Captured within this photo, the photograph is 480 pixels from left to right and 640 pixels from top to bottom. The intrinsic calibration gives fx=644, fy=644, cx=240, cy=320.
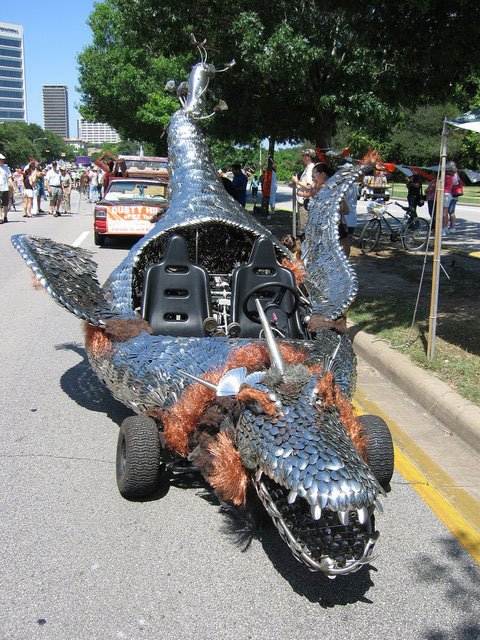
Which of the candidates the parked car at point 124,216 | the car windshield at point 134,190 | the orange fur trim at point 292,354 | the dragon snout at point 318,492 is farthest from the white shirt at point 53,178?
the dragon snout at point 318,492

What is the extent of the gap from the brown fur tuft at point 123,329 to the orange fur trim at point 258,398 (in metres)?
1.48

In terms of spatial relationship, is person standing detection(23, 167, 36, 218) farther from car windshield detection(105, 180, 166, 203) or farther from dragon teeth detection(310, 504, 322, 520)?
dragon teeth detection(310, 504, 322, 520)

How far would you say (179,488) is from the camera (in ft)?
13.5

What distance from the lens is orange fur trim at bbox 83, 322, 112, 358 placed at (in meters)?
4.60

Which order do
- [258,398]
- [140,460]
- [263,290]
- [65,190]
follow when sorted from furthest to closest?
[65,190]
[263,290]
[140,460]
[258,398]

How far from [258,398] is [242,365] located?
466 millimetres

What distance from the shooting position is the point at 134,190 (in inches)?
624

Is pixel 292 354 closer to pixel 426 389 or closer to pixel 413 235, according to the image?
pixel 426 389

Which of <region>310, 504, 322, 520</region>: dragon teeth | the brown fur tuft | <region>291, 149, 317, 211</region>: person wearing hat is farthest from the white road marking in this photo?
<region>310, 504, 322, 520</region>: dragon teeth

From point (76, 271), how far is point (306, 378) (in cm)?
275

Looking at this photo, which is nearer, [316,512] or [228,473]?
[316,512]

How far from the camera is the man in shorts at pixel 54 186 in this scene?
22359 millimetres

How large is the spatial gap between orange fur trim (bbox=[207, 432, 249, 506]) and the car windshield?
41.9 feet

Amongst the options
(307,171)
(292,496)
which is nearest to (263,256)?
(292,496)
